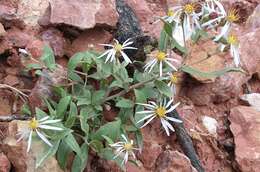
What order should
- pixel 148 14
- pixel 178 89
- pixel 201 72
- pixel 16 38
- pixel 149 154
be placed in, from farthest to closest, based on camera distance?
pixel 148 14
pixel 178 89
pixel 16 38
pixel 149 154
pixel 201 72

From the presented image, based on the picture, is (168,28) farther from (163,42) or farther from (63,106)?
(63,106)

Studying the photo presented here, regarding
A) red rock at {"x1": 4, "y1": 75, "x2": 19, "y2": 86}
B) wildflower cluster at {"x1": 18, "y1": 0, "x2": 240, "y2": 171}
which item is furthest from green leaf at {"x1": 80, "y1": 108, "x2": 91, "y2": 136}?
red rock at {"x1": 4, "y1": 75, "x2": 19, "y2": 86}

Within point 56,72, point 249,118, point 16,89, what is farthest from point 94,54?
point 249,118

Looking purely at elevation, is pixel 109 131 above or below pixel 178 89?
below

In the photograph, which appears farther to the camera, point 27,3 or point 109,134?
point 27,3

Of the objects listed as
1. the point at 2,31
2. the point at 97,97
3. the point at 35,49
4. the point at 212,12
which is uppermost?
the point at 212,12

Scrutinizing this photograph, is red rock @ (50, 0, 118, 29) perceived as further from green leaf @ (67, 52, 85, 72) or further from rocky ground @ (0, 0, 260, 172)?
green leaf @ (67, 52, 85, 72)

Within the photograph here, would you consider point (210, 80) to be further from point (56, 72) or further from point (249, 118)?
point (56, 72)

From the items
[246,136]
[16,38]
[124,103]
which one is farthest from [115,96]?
[246,136]
